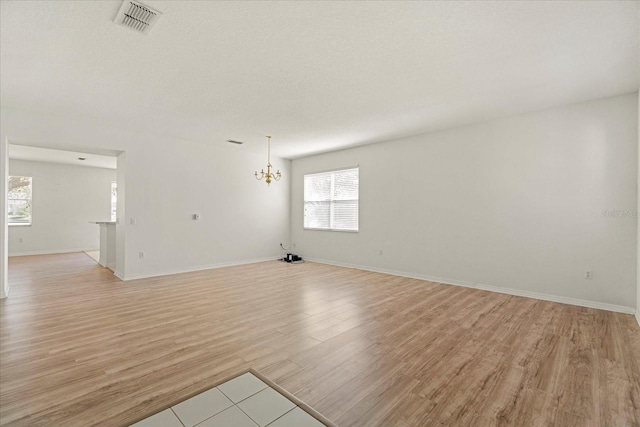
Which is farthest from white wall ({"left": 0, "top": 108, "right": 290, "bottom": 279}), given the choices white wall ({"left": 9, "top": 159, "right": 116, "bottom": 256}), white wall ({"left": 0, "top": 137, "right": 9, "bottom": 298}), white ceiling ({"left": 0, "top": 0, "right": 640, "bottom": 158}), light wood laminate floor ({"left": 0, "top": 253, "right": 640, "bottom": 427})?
white wall ({"left": 9, "top": 159, "right": 116, "bottom": 256})

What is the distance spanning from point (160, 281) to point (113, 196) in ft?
21.4

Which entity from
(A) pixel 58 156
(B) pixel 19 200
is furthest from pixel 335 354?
(B) pixel 19 200

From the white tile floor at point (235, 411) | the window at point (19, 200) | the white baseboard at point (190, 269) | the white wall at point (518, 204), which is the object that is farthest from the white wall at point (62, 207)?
the white tile floor at point (235, 411)

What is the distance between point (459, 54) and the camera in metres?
Answer: 2.77

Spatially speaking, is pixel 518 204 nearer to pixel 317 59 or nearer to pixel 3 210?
pixel 317 59

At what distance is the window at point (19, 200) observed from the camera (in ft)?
26.9

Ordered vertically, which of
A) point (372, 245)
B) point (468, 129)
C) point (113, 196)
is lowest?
point (372, 245)

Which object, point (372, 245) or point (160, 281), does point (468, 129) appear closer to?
point (372, 245)

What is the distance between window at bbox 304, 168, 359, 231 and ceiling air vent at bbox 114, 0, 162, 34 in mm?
4768

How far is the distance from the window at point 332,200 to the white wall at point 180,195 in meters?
0.83

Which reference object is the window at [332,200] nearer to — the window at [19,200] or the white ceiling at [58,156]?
the white ceiling at [58,156]

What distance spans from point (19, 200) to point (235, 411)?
1053cm

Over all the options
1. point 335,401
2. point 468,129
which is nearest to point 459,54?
point 468,129

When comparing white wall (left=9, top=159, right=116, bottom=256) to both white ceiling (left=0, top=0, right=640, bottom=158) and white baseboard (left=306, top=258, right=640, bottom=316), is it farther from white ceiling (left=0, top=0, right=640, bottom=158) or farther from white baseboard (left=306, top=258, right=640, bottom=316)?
white baseboard (left=306, top=258, right=640, bottom=316)
